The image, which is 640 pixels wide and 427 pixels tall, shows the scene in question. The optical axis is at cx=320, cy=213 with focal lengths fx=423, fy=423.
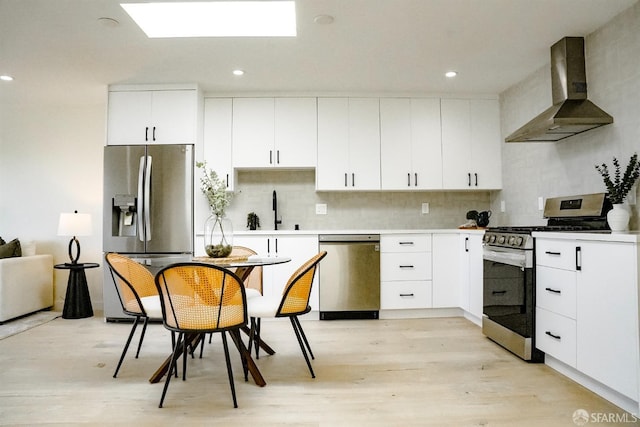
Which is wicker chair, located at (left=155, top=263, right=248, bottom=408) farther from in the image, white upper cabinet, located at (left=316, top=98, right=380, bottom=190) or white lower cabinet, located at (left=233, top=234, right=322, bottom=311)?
white upper cabinet, located at (left=316, top=98, right=380, bottom=190)

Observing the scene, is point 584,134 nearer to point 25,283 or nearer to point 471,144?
point 471,144

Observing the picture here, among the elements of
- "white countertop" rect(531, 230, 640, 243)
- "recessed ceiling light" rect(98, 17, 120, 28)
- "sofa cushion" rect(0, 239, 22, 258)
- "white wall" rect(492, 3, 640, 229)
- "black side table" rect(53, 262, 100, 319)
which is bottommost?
"black side table" rect(53, 262, 100, 319)

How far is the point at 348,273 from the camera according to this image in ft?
13.8

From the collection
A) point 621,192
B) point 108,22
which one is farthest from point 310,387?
point 108,22

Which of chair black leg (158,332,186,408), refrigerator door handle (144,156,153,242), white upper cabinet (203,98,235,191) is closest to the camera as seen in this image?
chair black leg (158,332,186,408)

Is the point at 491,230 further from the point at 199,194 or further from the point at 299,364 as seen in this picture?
the point at 199,194

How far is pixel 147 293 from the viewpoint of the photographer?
2854mm

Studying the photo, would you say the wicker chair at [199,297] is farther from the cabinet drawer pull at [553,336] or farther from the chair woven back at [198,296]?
the cabinet drawer pull at [553,336]

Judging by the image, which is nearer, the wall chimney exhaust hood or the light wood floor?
the light wood floor

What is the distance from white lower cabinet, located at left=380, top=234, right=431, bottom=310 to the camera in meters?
4.25

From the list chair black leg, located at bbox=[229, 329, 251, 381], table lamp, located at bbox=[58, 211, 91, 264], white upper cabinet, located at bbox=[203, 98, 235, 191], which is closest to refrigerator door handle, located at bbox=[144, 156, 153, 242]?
white upper cabinet, located at bbox=[203, 98, 235, 191]

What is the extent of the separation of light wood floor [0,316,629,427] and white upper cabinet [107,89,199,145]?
2.00 metres

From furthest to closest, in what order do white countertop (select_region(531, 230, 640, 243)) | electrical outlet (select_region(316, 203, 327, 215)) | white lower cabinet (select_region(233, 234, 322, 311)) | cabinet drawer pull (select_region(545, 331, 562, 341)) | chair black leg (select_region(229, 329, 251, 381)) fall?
electrical outlet (select_region(316, 203, 327, 215))
white lower cabinet (select_region(233, 234, 322, 311))
cabinet drawer pull (select_region(545, 331, 562, 341))
chair black leg (select_region(229, 329, 251, 381))
white countertop (select_region(531, 230, 640, 243))

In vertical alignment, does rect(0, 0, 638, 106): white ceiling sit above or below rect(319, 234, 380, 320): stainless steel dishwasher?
above
